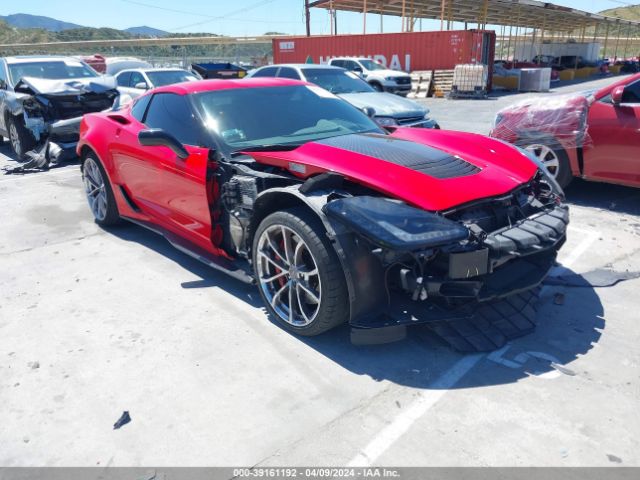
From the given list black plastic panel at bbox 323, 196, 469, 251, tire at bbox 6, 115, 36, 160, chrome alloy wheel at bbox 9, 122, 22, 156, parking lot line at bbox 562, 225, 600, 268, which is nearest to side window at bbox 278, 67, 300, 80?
tire at bbox 6, 115, 36, 160

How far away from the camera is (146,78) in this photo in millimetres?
11961

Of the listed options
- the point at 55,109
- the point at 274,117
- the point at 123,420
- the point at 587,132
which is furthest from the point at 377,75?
the point at 123,420

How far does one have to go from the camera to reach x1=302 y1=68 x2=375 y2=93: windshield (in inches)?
416

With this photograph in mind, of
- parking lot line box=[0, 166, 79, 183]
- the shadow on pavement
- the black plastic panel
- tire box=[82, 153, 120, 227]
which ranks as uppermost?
the black plastic panel

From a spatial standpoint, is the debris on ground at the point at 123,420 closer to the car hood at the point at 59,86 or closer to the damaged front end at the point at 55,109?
the damaged front end at the point at 55,109

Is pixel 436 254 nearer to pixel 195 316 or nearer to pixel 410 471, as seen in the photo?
pixel 410 471

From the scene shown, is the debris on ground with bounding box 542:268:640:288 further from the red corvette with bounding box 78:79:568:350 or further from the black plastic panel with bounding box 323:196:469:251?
the black plastic panel with bounding box 323:196:469:251

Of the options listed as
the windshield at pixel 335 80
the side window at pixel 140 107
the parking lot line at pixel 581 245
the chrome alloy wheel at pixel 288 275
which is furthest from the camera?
the windshield at pixel 335 80

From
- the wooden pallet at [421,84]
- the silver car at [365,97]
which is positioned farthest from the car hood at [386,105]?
the wooden pallet at [421,84]

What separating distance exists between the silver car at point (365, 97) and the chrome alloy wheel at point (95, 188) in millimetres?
4988

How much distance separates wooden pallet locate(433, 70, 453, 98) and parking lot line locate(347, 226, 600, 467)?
19844 mm

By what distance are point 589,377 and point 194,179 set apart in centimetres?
281

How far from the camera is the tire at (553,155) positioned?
19.0 feet

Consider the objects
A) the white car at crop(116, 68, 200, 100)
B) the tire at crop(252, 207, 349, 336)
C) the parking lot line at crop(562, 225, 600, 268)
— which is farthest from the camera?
the white car at crop(116, 68, 200, 100)
